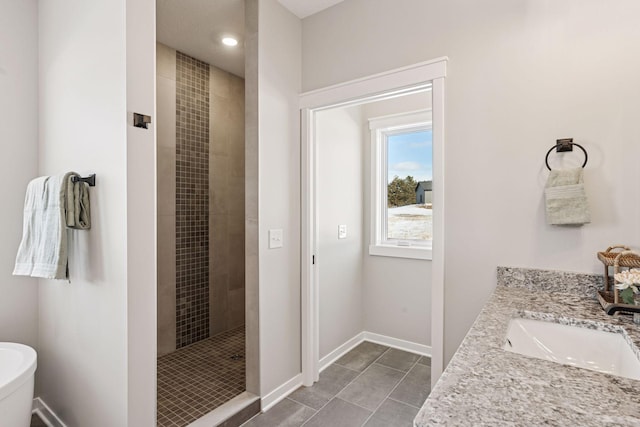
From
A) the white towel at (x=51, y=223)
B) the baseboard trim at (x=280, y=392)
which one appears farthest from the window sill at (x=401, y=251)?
the white towel at (x=51, y=223)

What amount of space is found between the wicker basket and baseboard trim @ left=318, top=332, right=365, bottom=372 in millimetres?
2000

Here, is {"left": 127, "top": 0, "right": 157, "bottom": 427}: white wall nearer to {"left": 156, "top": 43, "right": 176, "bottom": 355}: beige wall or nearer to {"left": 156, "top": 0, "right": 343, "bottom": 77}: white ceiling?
{"left": 156, "top": 0, "right": 343, "bottom": 77}: white ceiling

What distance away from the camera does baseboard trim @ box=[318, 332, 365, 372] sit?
2.76m

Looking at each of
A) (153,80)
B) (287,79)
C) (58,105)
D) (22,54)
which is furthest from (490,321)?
(22,54)

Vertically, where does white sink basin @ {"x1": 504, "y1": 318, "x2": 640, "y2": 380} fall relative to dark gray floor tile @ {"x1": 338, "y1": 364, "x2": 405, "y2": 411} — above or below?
above

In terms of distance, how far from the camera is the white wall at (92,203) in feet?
4.92

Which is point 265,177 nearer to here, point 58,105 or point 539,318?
point 58,105

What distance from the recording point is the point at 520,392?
0.75 metres

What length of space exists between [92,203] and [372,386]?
2.20 m

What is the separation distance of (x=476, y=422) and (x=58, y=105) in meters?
2.52

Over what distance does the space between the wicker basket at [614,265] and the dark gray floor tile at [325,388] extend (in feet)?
5.66

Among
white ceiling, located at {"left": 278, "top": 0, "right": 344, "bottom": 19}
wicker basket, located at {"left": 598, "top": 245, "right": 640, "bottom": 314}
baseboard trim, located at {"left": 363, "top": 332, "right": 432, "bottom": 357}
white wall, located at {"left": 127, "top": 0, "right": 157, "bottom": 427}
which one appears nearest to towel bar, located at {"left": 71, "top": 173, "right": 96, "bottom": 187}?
white wall, located at {"left": 127, "top": 0, "right": 157, "bottom": 427}

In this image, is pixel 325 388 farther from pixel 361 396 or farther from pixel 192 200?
pixel 192 200

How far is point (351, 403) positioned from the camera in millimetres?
2242
